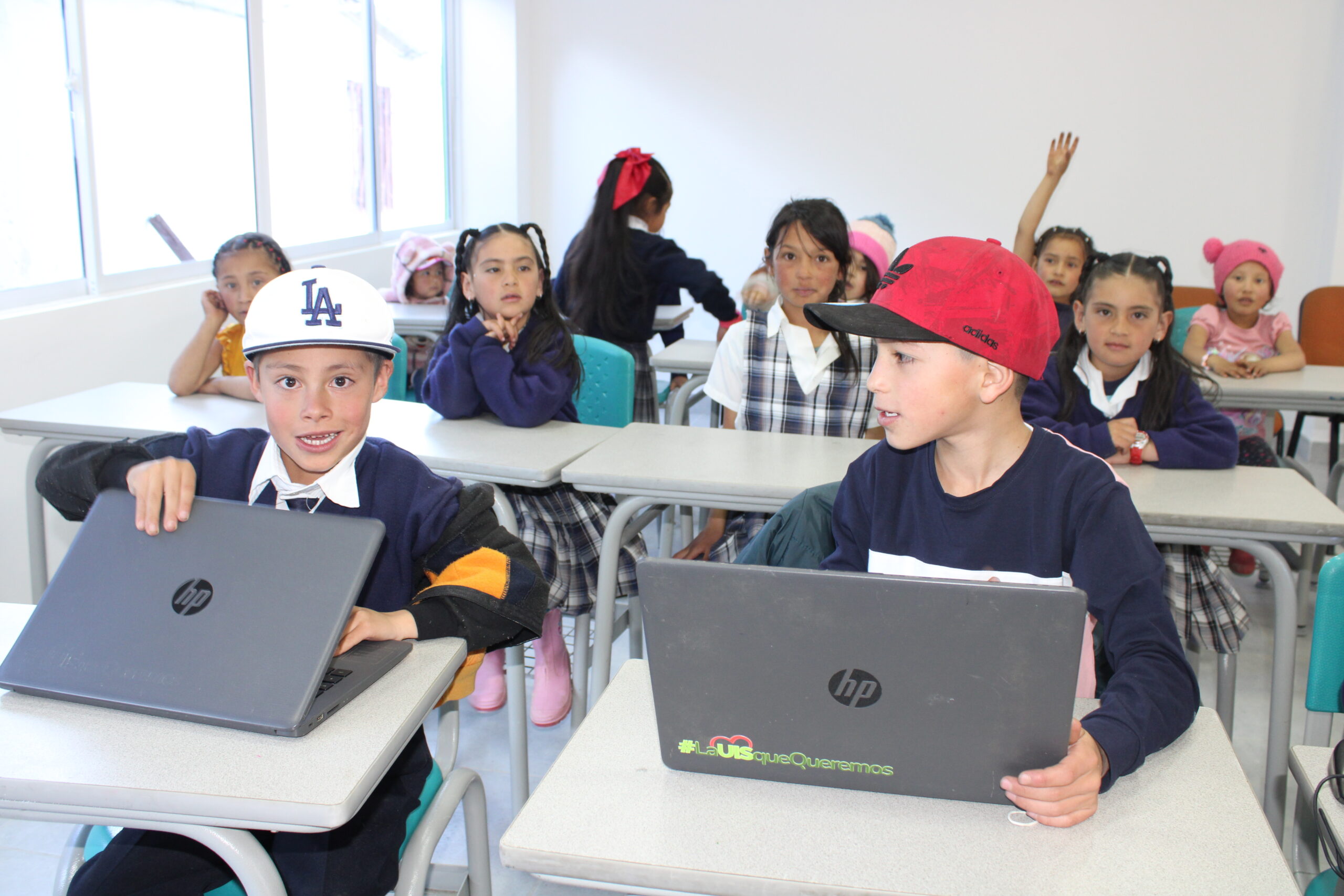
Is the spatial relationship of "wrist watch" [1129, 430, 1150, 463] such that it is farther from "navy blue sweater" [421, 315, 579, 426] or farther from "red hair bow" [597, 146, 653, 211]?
"red hair bow" [597, 146, 653, 211]

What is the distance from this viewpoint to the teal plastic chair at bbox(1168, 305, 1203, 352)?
3.48 metres

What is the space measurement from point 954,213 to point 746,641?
514 centimetres

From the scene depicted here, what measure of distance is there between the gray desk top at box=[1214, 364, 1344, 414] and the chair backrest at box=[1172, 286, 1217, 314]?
1.10 meters

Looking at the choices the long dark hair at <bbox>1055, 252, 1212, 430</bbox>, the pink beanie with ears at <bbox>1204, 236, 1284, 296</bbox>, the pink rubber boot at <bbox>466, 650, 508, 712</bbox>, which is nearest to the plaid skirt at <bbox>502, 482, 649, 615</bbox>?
the pink rubber boot at <bbox>466, 650, 508, 712</bbox>

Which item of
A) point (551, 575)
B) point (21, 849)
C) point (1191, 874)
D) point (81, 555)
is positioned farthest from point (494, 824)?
point (1191, 874)

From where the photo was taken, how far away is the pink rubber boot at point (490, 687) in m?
2.32

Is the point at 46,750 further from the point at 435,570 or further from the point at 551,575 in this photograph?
the point at 551,575

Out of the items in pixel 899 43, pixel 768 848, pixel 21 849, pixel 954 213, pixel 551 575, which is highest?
pixel 899 43

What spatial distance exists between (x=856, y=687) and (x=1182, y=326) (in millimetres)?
3253

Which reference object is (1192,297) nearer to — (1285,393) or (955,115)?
(1285,393)

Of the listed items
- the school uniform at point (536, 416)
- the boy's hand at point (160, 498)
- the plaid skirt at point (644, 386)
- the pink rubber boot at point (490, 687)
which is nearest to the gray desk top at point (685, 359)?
the plaid skirt at point (644, 386)

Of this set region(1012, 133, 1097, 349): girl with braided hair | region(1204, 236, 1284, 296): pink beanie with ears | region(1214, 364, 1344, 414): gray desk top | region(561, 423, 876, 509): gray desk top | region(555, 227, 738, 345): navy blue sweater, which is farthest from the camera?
region(1204, 236, 1284, 296): pink beanie with ears

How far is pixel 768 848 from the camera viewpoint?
0.78m

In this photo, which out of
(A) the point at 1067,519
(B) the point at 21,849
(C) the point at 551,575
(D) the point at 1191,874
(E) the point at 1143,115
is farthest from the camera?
(E) the point at 1143,115
